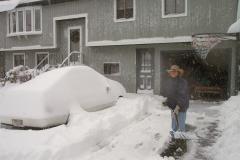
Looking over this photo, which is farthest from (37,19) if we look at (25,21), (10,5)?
(10,5)

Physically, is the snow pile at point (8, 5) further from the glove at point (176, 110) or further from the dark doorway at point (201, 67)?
the glove at point (176, 110)

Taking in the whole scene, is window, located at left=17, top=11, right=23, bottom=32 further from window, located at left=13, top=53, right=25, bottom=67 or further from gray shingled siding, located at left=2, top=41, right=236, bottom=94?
gray shingled siding, located at left=2, top=41, right=236, bottom=94

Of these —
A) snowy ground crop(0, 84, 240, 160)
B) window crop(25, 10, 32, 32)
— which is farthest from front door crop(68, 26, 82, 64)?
snowy ground crop(0, 84, 240, 160)

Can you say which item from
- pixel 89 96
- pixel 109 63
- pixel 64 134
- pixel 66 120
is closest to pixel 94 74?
pixel 89 96

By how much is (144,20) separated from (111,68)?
3.75m

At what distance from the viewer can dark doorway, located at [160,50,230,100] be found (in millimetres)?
16969

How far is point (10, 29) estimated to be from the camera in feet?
73.8

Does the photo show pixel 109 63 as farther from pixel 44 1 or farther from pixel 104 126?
pixel 104 126

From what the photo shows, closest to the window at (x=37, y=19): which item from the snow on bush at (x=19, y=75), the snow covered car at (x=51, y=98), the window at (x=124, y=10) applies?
the snow on bush at (x=19, y=75)

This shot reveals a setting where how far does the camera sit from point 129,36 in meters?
16.9

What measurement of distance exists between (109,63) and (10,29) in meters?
8.52

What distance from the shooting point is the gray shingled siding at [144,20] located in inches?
571

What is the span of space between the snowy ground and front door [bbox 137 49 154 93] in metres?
7.71

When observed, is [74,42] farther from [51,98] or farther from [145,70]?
[51,98]
